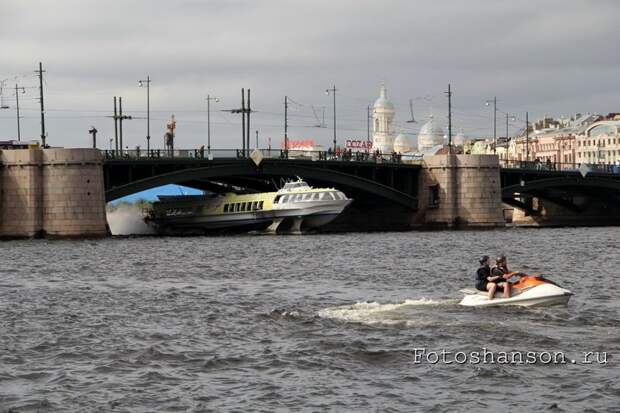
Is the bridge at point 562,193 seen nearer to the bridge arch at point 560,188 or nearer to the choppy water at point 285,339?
the bridge arch at point 560,188

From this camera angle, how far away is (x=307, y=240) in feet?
243

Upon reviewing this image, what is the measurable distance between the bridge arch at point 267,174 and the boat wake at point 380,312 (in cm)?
4310

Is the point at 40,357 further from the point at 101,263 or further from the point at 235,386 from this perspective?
the point at 101,263

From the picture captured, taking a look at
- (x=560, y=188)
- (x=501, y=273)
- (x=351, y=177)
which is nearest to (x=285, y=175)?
(x=351, y=177)

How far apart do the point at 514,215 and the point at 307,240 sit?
5662 cm

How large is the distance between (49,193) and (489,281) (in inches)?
1825

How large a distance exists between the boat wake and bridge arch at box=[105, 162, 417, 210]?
141 ft

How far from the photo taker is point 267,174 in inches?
3290

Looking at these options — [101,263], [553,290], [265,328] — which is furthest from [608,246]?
[265,328]

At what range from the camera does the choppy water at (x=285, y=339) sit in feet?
67.7

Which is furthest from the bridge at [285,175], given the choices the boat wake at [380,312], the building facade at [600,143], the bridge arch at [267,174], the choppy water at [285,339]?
the building facade at [600,143]

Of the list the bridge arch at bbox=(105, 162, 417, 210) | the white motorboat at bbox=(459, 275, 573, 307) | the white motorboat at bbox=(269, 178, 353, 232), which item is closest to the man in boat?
the white motorboat at bbox=(459, 275, 573, 307)

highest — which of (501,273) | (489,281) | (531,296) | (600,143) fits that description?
(600,143)

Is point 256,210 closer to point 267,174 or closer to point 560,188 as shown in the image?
point 267,174
